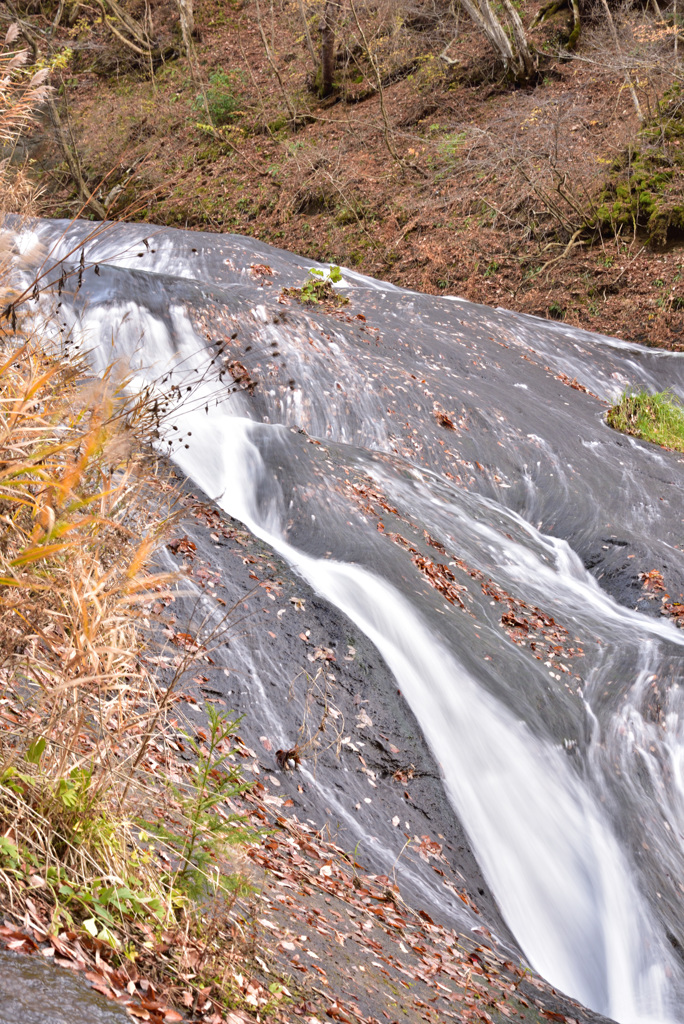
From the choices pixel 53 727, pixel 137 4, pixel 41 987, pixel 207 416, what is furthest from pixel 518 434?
pixel 137 4

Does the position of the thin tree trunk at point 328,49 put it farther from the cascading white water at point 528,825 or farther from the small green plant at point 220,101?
the cascading white water at point 528,825

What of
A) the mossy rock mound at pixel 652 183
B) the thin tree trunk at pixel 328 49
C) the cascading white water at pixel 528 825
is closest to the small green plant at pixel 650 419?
the mossy rock mound at pixel 652 183

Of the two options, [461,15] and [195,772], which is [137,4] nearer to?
[461,15]

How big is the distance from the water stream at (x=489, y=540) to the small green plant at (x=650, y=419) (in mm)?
338

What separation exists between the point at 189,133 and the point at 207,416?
62.5 ft

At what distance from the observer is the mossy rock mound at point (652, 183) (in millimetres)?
15320

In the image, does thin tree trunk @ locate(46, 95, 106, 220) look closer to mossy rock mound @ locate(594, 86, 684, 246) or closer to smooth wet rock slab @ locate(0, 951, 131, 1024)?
mossy rock mound @ locate(594, 86, 684, 246)

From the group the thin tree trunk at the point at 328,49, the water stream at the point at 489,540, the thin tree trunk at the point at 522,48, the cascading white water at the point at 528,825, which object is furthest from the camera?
the thin tree trunk at the point at 328,49

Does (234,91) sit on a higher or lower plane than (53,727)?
higher

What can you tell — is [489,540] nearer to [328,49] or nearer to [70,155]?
[70,155]

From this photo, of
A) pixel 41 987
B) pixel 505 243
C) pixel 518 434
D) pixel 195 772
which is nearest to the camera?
pixel 41 987

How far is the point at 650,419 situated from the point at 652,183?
22.5 feet

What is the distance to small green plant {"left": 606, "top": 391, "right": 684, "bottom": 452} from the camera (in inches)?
452

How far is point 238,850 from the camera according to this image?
3.00m
